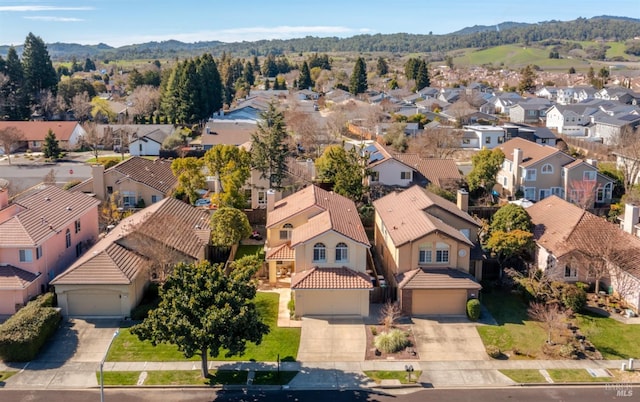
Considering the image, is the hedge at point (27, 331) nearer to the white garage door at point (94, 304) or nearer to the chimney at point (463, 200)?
the white garage door at point (94, 304)

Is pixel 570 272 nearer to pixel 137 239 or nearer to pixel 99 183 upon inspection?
pixel 137 239

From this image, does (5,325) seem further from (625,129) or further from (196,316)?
(625,129)

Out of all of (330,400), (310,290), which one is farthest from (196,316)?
(310,290)

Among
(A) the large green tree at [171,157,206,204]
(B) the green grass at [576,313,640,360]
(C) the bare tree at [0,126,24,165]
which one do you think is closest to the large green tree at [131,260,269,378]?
(B) the green grass at [576,313,640,360]

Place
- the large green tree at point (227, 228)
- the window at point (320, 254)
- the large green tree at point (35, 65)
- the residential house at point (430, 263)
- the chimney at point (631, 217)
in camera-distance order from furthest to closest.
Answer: the large green tree at point (35, 65), the chimney at point (631, 217), the large green tree at point (227, 228), the window at point (320, 254), the residential house at point (430, 263)

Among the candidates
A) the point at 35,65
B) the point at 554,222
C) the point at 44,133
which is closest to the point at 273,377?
the point at 554,222

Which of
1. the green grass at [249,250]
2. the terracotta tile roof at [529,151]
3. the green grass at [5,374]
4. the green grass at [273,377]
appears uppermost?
the terracotta tile roof at [529,151]
